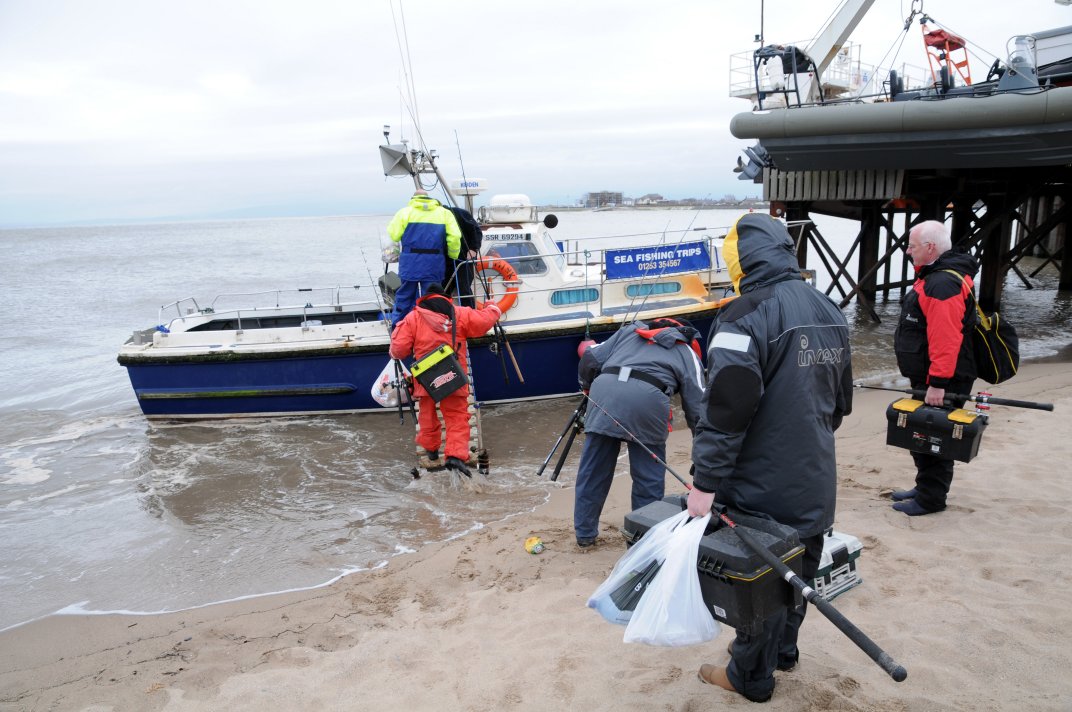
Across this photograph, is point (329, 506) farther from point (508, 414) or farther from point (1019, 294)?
point (1019, 294)

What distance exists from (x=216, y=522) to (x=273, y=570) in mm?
1375

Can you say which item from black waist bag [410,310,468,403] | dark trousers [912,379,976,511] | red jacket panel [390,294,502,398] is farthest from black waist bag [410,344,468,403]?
dark trousers [912,379,976,511]

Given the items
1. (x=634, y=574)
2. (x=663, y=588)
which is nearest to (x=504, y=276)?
(x=634, y=574)

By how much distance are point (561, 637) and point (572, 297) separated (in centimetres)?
555

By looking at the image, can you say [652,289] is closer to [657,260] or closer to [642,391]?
[657,260]

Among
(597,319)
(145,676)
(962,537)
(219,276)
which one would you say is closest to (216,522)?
(145,676)

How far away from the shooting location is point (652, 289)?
863 centimetres

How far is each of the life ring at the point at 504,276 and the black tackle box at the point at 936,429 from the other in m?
→ 4.68

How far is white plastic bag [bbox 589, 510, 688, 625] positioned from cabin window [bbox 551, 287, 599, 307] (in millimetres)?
6036

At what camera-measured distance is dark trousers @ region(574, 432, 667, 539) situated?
13.3ft

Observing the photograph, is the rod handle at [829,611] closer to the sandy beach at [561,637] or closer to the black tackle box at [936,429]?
the sandy beach at [561,637]

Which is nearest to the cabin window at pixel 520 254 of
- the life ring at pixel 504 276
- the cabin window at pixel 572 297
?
the life ring at pixel 504 276

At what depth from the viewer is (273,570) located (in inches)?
194

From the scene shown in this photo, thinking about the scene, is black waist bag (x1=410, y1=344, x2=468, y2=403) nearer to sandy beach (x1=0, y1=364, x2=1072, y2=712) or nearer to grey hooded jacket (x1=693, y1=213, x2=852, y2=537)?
sandy beach (x1=0, y1=364, x2=1072, y2=712)
